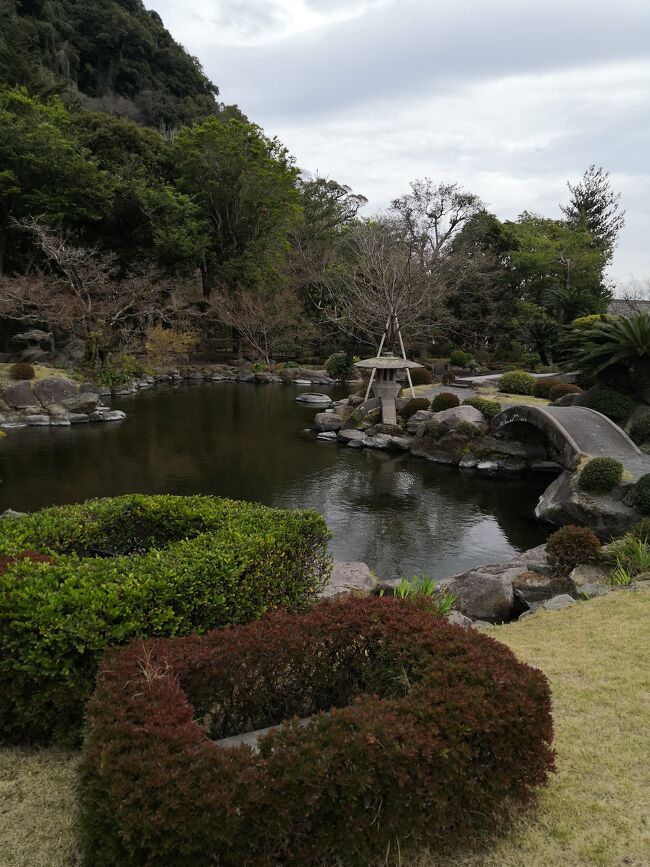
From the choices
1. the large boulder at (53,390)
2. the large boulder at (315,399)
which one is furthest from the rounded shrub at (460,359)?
the large boulder at (53,390)

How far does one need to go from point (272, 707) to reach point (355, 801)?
1251mm

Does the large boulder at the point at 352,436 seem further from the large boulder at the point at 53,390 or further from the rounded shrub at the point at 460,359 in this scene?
the rounded shrub at the point at 460,359

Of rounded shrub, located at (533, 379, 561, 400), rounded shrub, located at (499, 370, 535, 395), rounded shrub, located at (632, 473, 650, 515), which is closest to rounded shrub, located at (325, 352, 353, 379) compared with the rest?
rounded shrub, located at (499, 370, 535, 395)

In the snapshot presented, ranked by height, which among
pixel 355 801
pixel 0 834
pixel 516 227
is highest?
pixel 516 227

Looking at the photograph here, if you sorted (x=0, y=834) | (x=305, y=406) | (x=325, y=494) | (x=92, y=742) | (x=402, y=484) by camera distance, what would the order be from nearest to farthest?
(x=92, y=742) → (x=0, y=834) → (x=325, y=494) → (x=402, y=484) → (x=305, y=406)

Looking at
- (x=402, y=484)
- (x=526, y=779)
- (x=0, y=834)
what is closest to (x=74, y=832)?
(x=0, y=834)

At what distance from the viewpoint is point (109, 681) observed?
3146mm

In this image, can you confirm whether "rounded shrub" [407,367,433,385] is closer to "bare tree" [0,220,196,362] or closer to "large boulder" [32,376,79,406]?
"bare tree" [0,220,196,362]

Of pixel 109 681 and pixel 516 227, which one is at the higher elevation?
pixel 516 227

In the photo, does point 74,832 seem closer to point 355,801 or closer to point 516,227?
point 355,801

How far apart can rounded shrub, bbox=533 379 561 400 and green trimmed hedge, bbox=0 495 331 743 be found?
17972mm

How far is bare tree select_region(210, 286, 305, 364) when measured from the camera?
38.0 m

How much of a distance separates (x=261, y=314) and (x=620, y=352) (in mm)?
26077

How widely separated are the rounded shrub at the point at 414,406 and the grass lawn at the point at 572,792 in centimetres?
1626
